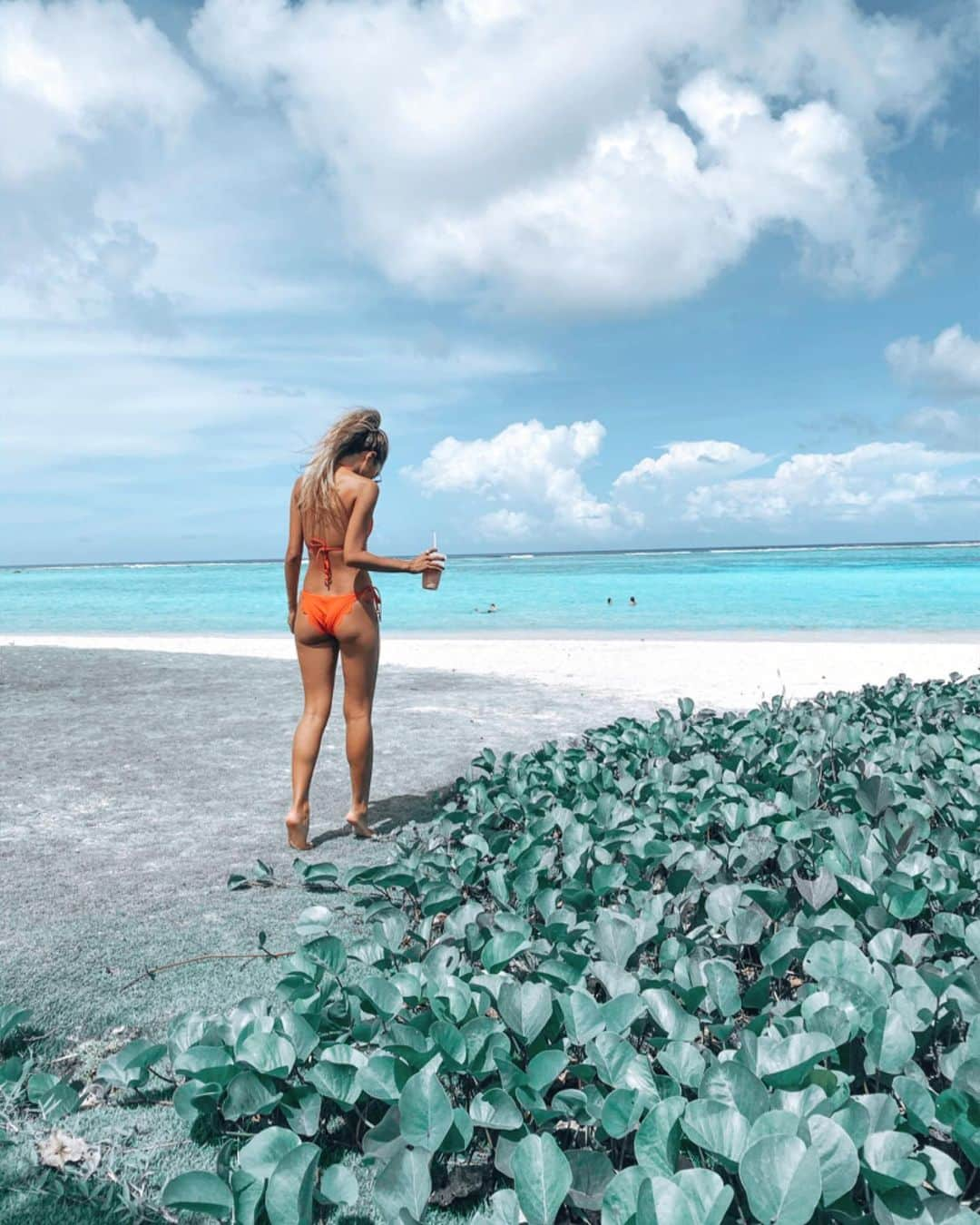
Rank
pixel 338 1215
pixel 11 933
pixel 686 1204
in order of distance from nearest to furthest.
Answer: pixel 686 1204 → pixel 338 1215 → pixel 11 933

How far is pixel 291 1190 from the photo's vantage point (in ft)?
5.65

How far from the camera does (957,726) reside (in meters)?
5.25

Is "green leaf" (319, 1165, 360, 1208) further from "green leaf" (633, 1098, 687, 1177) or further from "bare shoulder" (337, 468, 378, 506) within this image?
"bare shoulder" (337, 468, 378, 506)

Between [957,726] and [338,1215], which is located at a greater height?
[957,726]

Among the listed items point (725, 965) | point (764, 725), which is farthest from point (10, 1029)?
point (764, 725)

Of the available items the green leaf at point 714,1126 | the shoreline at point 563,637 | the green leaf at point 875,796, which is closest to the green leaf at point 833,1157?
the green leaf at point 714,1126

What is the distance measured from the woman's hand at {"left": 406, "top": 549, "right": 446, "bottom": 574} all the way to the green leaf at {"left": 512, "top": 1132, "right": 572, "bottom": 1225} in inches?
123

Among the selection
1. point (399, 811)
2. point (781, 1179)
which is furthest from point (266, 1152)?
point (399, 811)

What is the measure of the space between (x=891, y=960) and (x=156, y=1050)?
1.94 metres

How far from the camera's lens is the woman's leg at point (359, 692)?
4805 mm

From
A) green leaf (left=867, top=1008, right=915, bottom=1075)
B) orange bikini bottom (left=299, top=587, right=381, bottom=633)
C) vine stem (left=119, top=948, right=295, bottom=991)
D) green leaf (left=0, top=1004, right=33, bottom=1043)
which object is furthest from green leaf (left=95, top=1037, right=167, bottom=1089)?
orange bikini bottom (left=299, top=587, right=381, bottom=633)

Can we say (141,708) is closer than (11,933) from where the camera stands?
No

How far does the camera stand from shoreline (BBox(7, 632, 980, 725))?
10305 mm

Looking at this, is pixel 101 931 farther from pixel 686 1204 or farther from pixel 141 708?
pixel 141 708
